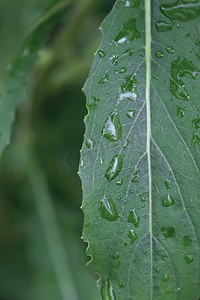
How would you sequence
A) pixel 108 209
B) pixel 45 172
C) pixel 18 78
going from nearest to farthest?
pixel 108 209 → pixel 18 78 → pixel 45 172

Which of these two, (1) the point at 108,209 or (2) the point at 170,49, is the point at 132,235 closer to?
(1) the point at 108,209

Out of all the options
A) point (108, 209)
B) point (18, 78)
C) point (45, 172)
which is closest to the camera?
point (108, 209)

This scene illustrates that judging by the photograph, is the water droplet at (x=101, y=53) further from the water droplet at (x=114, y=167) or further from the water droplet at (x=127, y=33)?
the water droplet at (x=114, y=167)

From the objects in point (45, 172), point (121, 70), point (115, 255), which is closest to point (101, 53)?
point (121, 70)

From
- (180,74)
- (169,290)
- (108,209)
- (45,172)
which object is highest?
(45,172)

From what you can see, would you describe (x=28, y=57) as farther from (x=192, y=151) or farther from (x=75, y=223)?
→ (x=75, y=223)

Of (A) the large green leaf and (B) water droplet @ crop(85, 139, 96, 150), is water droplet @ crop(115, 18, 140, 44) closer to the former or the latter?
(A) the large green leaf

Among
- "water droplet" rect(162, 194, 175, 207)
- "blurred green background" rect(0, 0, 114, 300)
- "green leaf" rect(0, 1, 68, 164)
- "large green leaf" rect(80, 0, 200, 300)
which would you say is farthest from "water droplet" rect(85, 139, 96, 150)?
"blurred green background" rect(0, 0, 114, 300)
